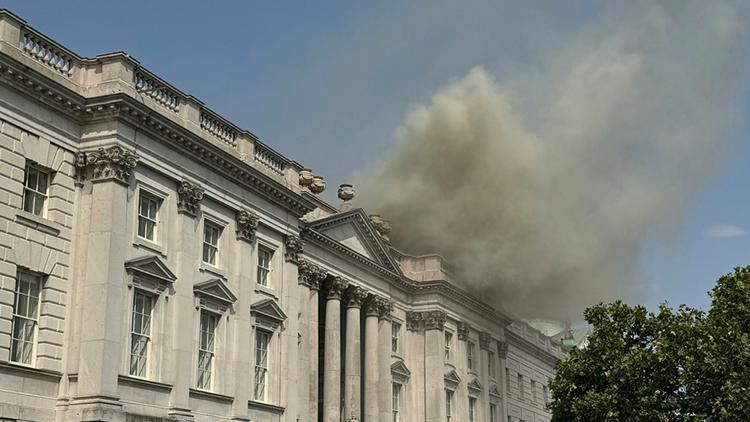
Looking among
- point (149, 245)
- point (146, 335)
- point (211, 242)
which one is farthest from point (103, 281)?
point (211, 242)

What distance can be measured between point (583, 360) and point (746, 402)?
6645mm

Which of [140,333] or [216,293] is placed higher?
[216,293]

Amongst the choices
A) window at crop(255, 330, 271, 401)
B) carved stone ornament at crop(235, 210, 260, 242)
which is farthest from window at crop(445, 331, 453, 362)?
carved stone ornament at crop(235, 210, 260, 242)

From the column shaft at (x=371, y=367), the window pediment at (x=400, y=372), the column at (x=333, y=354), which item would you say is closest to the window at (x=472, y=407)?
the window pediment at (x=400, y=372)

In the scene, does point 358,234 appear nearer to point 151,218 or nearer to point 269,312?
point 269,312

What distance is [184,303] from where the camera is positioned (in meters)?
30.5

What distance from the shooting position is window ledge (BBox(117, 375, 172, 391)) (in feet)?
90.7

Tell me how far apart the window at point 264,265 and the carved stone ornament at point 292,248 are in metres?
0.92

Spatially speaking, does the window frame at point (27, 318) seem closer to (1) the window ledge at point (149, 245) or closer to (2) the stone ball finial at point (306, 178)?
(1) the window ledge at point (149, 245)

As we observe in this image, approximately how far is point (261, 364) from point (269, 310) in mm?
1948

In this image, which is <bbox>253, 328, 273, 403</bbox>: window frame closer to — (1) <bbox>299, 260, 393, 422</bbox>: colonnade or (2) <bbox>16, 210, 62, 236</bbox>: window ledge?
(1) <bbox>299, 260, 393, 422</bbox>: colonnade

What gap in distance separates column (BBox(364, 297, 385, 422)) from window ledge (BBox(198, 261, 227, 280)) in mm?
16477

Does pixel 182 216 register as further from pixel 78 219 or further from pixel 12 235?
pixel 12 235

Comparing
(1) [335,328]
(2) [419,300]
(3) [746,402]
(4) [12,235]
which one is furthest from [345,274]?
(4) [12,235]
